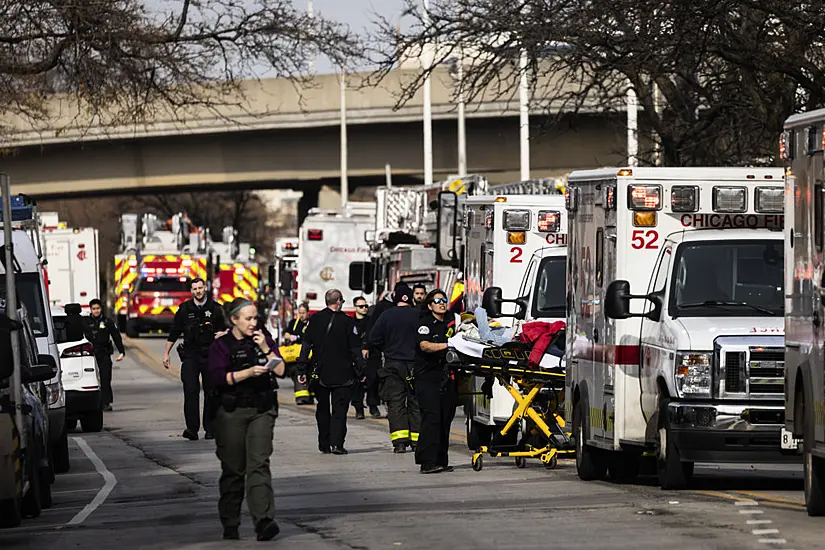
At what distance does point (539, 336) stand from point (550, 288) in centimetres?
241

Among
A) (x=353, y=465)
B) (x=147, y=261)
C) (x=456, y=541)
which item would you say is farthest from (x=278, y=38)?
(x=147, y=261)

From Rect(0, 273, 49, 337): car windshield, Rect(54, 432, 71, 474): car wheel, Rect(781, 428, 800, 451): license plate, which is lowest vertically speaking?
Rect(54, 432, 71, 474): car wheel

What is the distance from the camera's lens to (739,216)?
55.0 feet

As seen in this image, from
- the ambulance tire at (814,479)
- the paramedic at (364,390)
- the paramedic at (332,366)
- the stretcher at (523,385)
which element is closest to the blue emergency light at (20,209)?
the stretcher at (523,385)

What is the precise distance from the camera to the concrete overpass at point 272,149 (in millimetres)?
55812

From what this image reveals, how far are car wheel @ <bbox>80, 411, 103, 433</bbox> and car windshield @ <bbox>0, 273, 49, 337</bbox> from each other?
195 inches

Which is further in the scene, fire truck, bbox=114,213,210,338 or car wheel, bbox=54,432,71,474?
fire truck, bbox=114,213,210,338

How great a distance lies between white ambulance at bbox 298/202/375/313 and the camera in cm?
4441

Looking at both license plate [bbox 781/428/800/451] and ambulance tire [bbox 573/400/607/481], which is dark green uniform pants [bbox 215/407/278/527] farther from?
ambulance tire [bbox 573/400/607/481]

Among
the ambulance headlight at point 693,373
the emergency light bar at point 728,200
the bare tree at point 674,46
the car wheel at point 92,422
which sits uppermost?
the bare tree at point 674,46

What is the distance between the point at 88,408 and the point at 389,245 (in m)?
11.7

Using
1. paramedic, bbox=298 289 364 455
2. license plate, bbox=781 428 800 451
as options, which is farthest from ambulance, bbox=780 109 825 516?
paramedic, bbox=298 289 364 455

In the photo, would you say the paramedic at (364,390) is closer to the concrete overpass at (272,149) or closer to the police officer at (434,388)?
the police officer at (434,388)

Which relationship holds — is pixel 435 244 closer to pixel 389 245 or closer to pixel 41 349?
pixel 389 245
